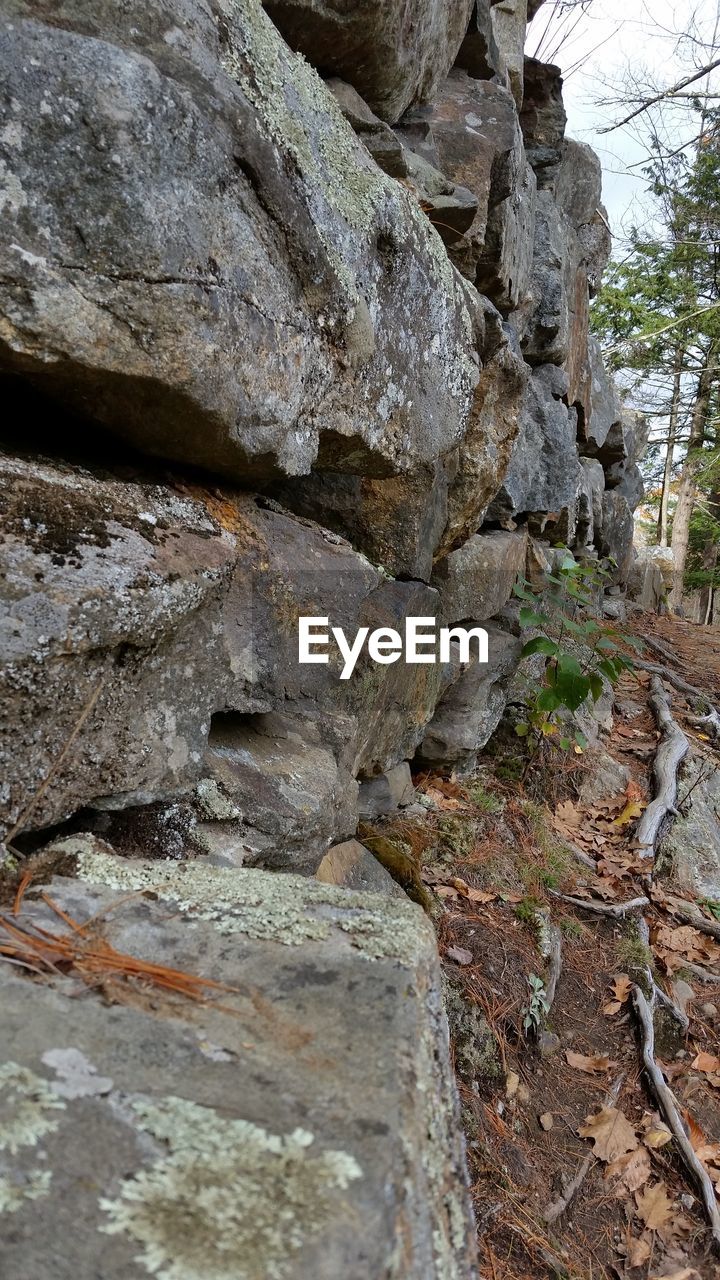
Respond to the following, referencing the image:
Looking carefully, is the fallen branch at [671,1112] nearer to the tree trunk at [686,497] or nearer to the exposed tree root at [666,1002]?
the exposed tree root at [666,1002]

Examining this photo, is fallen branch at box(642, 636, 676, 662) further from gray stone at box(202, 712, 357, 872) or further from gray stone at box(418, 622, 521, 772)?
gray stone at box(202, 712, 357, 872)

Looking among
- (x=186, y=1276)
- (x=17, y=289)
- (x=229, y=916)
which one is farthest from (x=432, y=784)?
(x=186, y=1276)

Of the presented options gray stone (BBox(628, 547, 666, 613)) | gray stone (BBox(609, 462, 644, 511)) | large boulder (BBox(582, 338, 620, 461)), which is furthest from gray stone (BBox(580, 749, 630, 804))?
gray stone (BBox(628, 547, 666, 613))

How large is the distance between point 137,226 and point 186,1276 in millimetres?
2047

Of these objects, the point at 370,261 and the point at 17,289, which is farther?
the point at 370,261

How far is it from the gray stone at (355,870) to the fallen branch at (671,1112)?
139cm

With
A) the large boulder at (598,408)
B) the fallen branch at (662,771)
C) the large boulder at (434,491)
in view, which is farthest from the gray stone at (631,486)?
the large boulder at (434,491)

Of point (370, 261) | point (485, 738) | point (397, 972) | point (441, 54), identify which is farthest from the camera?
point (485, 738)

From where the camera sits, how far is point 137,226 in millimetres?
1892

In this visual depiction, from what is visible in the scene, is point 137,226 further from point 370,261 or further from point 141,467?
point 370,261

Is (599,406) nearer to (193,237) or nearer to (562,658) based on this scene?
(562,658)

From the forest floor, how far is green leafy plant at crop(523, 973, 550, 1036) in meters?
0.01

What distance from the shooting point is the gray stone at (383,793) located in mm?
4332

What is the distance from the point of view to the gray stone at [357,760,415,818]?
Result: 433 cm
